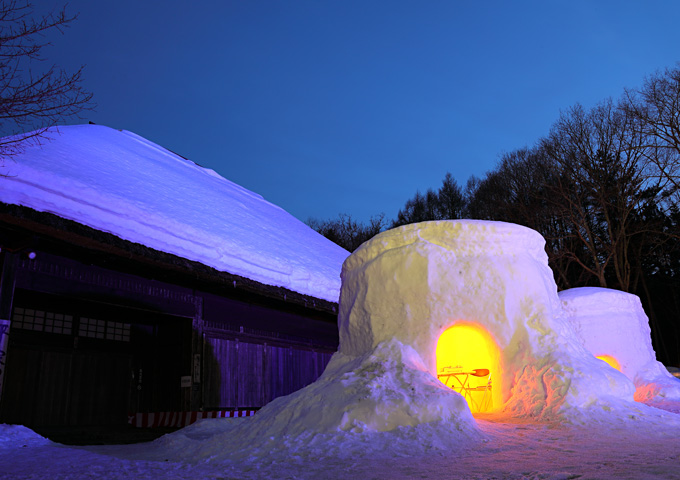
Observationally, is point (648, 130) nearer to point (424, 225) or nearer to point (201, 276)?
point (424, 225)

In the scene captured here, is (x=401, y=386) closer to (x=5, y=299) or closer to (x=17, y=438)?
(x=17, y=438)

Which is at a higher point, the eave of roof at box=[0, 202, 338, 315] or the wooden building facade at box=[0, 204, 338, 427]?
the eave of roof at box=[0, 202, 338, 315]

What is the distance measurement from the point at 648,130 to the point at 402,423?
18.5 m

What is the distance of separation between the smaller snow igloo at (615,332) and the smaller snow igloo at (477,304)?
18.7ft

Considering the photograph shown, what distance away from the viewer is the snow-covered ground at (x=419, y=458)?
405cm

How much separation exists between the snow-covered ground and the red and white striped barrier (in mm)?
3342

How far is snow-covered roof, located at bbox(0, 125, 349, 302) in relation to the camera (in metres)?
7.69

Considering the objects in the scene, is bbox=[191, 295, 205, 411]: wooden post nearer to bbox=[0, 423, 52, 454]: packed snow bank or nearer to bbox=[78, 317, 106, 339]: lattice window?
bbox=[78, 317, 106, 339]: lattice window

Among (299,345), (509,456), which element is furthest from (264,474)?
(299,345)

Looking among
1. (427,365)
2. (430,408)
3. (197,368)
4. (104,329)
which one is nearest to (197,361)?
(197,368)

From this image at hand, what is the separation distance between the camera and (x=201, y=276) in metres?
9.38

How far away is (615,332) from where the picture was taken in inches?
513

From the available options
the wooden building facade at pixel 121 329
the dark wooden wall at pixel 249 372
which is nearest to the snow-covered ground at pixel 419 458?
the wooden building facade at pixel 121 329

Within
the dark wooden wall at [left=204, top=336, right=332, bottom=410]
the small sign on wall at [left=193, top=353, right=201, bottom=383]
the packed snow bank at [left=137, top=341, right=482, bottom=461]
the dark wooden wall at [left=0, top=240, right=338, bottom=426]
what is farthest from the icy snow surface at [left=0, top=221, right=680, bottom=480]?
the dark wooden wall at [left=0, top=240, right=338, bottom=426]
